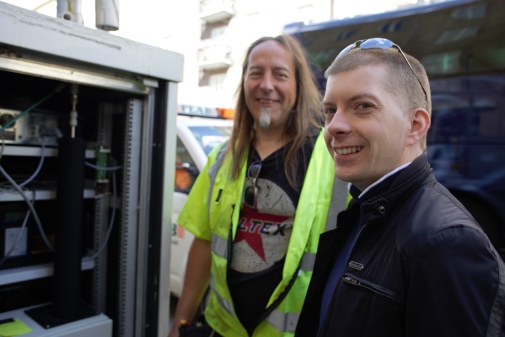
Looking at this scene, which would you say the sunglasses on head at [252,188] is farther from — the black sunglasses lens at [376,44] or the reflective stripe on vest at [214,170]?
the black sunglasses lens at [376,44]

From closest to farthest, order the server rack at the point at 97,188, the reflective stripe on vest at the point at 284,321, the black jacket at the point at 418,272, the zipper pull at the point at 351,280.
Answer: the black jacket at the point at 418,272
the zipper pull at the point at 351,280
the reflective stripe on vest at the point at 284,321
the server rack at the point at 97,188

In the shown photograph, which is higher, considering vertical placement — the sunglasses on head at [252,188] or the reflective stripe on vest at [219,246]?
the sunglasses on head at [252,188]

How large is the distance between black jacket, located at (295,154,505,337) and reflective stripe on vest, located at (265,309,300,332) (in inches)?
20.9

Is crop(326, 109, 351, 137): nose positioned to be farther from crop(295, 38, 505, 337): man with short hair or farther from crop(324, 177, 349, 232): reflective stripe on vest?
crop(324, 177, 349, 232): reflective stripe on vest

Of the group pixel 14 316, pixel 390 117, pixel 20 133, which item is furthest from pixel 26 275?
pixel 390 117

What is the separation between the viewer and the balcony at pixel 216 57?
22406mm

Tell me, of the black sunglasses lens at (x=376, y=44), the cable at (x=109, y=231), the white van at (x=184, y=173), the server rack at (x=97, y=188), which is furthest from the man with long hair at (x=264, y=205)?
the white van at (x=184, y=173)

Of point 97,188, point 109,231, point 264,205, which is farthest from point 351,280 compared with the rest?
point 97,188

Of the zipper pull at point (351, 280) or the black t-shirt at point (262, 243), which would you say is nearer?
the zipper pull at point (351, 280)

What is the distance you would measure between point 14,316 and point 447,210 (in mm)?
1657

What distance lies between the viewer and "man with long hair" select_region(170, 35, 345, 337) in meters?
1.54

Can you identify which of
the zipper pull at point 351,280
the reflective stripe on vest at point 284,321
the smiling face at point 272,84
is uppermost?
the smiling face at point 272,84

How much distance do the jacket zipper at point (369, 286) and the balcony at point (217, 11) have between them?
22.6m

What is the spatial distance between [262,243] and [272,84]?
0.67m
